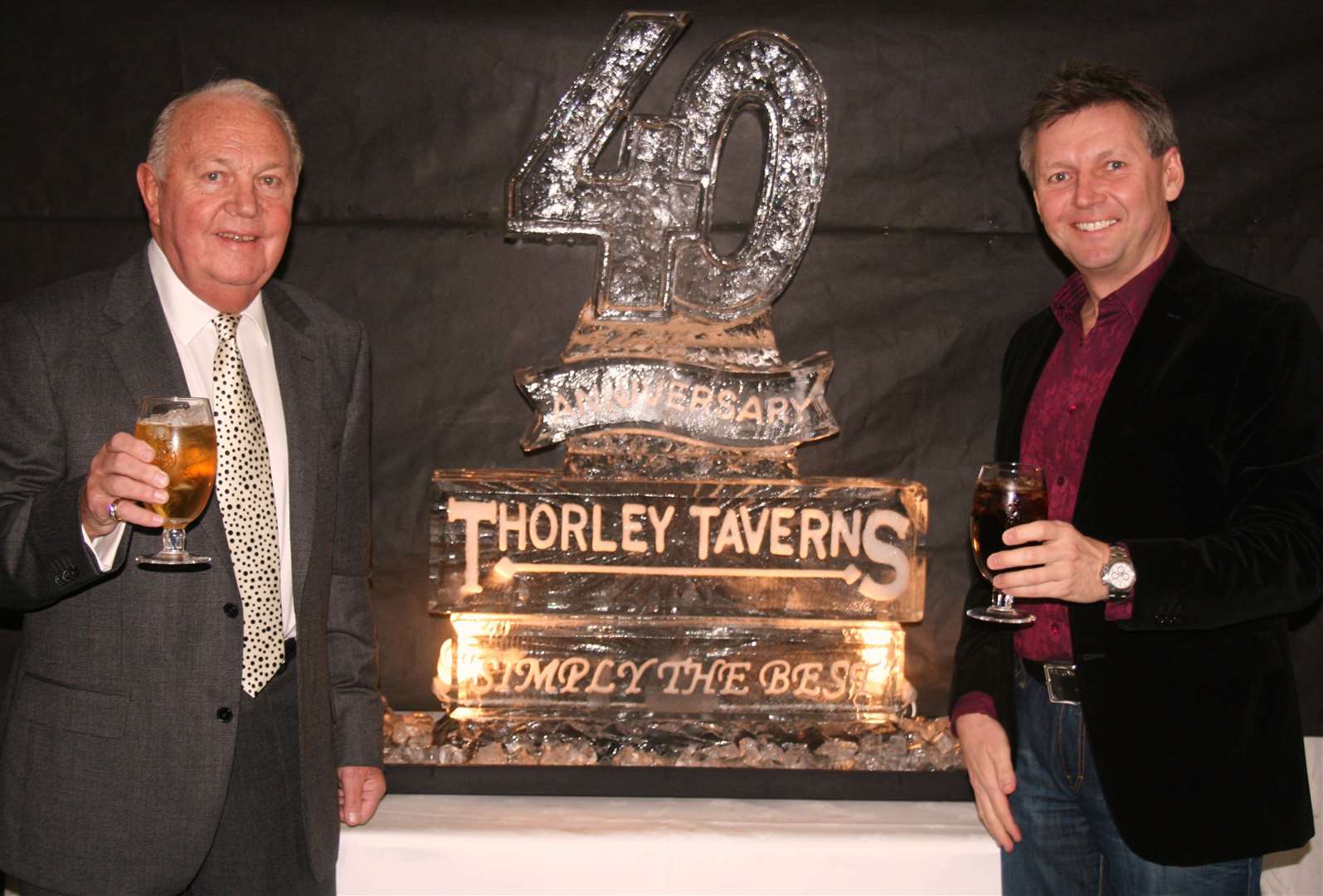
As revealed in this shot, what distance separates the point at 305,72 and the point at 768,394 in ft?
4.66

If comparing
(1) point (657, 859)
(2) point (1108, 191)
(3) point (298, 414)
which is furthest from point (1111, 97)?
(1) point (657, 859)

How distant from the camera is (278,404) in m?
2.05

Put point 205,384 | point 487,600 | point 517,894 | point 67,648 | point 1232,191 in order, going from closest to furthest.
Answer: point 67,648
point 205,384
point 517,894
point 487,600
point 1232,191

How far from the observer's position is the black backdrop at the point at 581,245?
9.29 ft

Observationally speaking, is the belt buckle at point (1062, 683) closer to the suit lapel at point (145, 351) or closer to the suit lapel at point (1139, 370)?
the suit lapel at point (1139, 370)

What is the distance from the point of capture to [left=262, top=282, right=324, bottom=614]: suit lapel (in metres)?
1.99

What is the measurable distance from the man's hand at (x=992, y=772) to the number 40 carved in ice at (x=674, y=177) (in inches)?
46.1

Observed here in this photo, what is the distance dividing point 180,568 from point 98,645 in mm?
238

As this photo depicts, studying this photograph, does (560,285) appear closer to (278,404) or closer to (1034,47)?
(278,404)

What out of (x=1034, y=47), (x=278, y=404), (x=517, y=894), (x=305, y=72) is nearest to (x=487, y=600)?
(x=517, y=894)

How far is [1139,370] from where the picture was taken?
1921 mm

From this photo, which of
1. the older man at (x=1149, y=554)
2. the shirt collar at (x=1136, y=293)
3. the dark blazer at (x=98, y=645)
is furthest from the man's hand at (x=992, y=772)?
the dark blazer at (x=98, y=645)

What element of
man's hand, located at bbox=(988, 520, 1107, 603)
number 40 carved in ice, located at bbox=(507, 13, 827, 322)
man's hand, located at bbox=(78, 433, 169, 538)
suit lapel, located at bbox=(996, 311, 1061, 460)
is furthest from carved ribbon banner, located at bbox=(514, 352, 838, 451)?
man's hand, located at bbox=(78, 433, 169, 538)

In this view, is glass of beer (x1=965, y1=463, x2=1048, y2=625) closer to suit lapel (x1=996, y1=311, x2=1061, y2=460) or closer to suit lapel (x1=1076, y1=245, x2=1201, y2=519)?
suit lapel (x1=1076, y1=245, x2=1201, y2=519)
